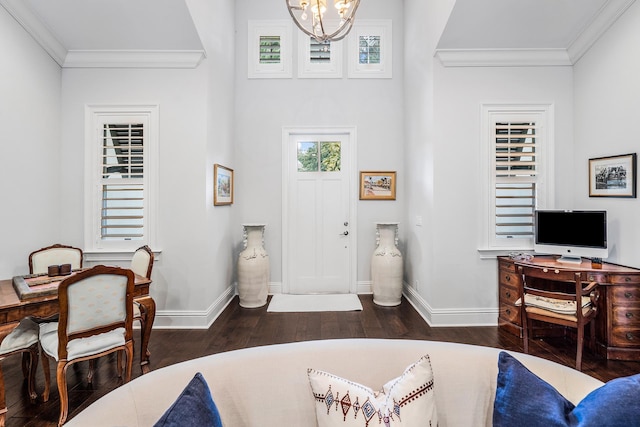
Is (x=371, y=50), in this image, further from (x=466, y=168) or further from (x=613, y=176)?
(x=613, y=176)

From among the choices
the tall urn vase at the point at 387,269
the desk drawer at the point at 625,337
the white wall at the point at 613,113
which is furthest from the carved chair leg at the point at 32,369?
the white wall at the point at 613,113

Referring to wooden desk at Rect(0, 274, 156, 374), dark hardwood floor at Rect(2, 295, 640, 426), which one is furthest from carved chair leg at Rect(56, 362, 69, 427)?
wooden desk at Rect(0, 274, 156, 374)

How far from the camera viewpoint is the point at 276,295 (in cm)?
487

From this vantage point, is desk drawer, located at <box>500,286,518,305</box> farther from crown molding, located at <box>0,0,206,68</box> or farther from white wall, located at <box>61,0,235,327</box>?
crown molding, located at <box>0,0,206,68</box>

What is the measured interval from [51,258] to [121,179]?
1.07 m

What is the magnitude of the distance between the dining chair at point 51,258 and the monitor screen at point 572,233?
4.82m

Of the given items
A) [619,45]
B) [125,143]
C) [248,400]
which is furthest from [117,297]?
[619,45]

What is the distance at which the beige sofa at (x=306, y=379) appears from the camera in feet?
3.51

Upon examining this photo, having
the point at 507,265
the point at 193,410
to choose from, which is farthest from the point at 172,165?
the point at 507,265

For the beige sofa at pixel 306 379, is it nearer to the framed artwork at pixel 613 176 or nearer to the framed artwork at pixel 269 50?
the framed artwork at pixel 613 176

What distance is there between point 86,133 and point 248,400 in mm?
3866

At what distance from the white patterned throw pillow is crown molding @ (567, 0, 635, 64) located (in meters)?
4.01

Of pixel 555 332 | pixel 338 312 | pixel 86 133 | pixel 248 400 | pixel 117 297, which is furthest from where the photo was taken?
pixel 338 312

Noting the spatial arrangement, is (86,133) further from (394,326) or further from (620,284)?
(620,284)
